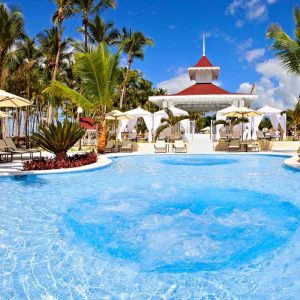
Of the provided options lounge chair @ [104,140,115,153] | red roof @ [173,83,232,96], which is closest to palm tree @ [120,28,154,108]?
red roof @ [173,83,232,96]

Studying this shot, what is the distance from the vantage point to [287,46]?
43.7 feet

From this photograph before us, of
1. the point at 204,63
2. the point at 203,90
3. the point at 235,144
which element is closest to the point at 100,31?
the point at 203,90

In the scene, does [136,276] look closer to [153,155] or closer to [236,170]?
[236,170]

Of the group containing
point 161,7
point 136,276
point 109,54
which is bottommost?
point 136,276

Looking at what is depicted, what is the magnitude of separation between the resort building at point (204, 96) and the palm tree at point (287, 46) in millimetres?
14306

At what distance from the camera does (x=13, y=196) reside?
7.89m

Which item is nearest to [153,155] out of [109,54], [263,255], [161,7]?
[109,54]

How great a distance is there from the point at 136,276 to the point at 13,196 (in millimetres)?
5172

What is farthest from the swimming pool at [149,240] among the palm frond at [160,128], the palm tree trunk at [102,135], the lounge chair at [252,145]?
the palm frond at [160,128]

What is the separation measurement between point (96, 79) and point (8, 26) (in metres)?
9.61

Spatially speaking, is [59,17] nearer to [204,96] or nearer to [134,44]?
[134,44]

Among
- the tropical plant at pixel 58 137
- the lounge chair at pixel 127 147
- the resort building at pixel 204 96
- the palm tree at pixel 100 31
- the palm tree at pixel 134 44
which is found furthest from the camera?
the palm tree at pixel 134 44

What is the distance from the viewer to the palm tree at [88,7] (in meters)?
25.0

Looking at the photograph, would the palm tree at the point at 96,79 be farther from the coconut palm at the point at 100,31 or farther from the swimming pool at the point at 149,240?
the coconut palm at the point at 100,31
